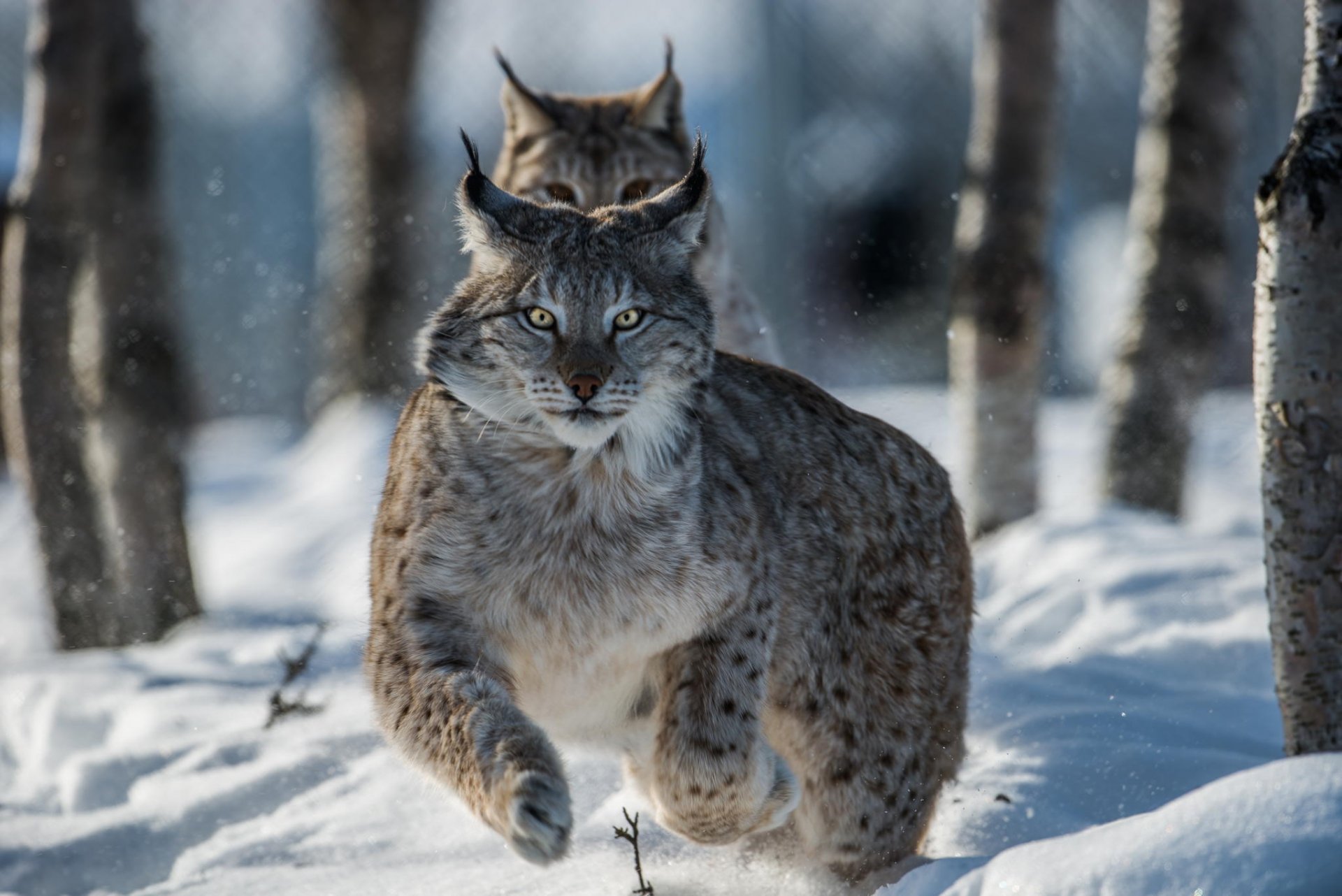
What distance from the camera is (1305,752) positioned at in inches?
108

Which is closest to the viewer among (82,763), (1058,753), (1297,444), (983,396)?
(1297,444)

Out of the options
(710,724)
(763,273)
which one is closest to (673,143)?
(710,724)

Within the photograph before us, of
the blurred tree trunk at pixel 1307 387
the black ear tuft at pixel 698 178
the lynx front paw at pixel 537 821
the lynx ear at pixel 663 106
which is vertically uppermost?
the lynx ear at pixel 663 106

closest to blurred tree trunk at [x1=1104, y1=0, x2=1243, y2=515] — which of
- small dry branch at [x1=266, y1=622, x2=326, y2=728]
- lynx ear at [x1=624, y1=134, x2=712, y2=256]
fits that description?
small dry branch at [x1=266, y1=622, x2=326, y2=728]

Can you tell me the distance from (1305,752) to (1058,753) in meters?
0.82

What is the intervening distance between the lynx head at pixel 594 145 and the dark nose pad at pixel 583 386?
91.1 inches

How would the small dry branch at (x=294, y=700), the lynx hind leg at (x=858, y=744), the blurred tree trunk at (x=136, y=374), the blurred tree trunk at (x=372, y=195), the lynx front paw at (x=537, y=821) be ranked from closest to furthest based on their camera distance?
the lynx front paw at (x=537, y=821) < the lynx hind leg at (x=858, y=744) < the small dry branch at (x=294, y=700) < the blurred tree trunk at (x=136, y=374) < the blurred tree trunk at (x=372, y=195)

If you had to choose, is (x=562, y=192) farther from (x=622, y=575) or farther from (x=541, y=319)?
(x=622, y=575)

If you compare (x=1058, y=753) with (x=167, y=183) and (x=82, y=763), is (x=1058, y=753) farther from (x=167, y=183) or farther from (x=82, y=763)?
(x=167, y=183)

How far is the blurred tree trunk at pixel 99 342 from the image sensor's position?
5.75 m

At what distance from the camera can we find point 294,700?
182 inches

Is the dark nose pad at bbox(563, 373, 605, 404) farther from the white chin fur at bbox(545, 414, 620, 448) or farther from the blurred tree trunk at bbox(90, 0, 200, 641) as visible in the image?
the blurred tree trunk at bbox(90, 0, 200, 641)

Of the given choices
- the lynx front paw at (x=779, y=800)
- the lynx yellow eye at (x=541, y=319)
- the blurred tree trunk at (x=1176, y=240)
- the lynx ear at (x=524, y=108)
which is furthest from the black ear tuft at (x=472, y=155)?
the blurred tree trunk at (x=1176, y=240)

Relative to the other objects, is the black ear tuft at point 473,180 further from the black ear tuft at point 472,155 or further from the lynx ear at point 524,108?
the lynx ear at point 524,108
